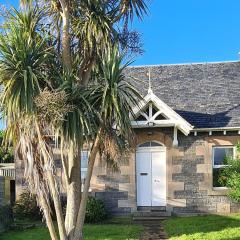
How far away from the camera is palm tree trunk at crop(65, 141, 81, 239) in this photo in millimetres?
10422

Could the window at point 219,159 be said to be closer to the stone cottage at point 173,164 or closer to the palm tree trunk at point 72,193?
the stone cottage at point 173,164

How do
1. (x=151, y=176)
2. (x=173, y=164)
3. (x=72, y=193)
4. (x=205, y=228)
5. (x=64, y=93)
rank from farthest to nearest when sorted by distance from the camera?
(x=151, y=176) → (x=173, y=164) → (x=205, y=228) → (x=72, y=193) → (x=64, y=93)

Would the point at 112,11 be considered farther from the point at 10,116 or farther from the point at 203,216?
the point at 203,216

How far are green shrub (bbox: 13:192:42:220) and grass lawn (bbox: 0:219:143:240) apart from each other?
2.04 m

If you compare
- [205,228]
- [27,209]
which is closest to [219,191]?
[205,228]

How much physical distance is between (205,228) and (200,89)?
282 inches

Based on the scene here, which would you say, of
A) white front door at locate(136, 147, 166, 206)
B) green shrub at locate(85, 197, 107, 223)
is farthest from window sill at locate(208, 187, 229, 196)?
green shrub at locate(85, 197, 107, 223)

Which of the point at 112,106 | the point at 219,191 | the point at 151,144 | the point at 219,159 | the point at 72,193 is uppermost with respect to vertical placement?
the point at 112,106

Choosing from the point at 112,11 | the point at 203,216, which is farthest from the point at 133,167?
the point at 112,11

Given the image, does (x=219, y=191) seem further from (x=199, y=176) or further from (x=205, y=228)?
(x=205, y=228)

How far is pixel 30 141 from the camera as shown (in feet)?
33.0

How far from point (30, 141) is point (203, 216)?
8930 mm

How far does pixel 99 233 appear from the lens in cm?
1396

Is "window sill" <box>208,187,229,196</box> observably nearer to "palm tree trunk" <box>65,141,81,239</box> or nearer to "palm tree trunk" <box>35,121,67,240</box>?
"palm tree trunk" <box>65,141,81,239</box>
